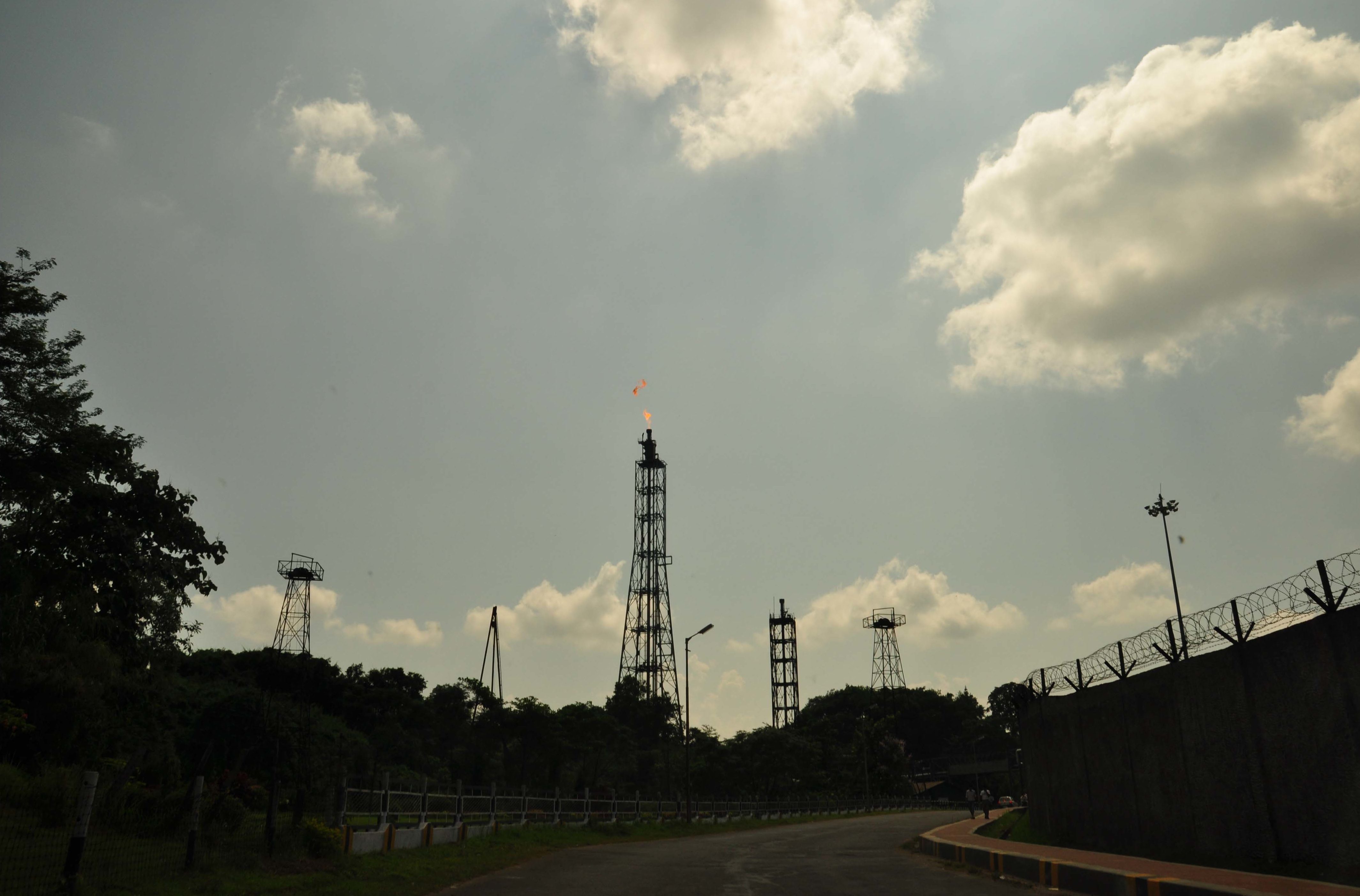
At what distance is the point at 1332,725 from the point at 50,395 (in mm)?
26058

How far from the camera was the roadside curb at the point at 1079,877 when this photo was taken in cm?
1152

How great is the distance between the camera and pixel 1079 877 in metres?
14.2

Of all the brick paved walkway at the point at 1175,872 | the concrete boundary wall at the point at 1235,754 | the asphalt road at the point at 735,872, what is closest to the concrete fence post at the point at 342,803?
the asphalt road at the point at 735,872

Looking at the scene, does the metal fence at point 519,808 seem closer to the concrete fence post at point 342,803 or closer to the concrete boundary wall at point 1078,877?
the concrete fence post at point 342,803

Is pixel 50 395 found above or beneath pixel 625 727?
above

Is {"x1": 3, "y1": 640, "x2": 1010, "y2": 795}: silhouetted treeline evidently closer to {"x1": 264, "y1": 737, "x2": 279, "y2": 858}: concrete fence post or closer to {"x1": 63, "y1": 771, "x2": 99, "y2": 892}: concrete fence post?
{"x1": 264, "y1": 737, "x2": 279, "y2": 858}: concrete fence post

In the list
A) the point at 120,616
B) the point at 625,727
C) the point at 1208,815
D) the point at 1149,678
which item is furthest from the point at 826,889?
the point at 625,727

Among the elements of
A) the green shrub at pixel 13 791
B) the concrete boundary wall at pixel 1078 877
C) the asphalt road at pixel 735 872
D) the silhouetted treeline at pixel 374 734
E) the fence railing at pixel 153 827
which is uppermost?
the silhouetted treeline at pixel 374 734

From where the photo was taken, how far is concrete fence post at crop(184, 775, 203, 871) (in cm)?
1349

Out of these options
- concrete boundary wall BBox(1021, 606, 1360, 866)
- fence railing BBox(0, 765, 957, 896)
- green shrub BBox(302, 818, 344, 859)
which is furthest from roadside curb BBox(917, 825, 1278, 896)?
fence railing BBox(0, 765, 957, 896)

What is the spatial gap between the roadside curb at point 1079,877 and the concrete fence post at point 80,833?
41.5 ft

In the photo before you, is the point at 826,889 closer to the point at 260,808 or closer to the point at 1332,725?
the point at 1332,725

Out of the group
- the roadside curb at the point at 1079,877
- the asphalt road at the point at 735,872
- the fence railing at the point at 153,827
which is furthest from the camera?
the asphalt road at the point at 735,872

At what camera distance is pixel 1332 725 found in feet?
45.5
